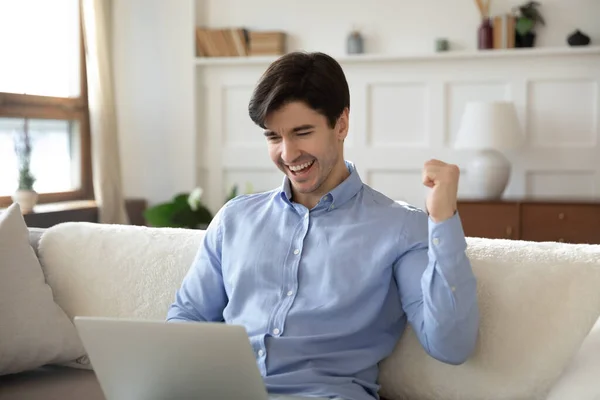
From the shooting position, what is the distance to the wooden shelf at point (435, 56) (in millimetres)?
4695

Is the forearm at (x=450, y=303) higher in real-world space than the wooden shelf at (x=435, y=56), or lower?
lower

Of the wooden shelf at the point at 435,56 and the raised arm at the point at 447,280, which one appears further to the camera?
the wooden shelf at the point at 435,56

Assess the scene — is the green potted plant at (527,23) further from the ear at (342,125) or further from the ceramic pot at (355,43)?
the ear at (342,125)

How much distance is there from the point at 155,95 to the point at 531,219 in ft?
8.23

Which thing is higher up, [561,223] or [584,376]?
[584,376]

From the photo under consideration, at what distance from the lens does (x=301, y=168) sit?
1837 mm

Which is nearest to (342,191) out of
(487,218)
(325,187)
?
(325,187)

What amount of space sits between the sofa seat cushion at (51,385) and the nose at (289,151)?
717 millimetres

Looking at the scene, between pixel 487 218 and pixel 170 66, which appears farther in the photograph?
pixel 170 66

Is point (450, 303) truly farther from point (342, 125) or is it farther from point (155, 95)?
point (155, 95)

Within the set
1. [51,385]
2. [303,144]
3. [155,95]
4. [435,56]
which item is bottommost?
[51,385]

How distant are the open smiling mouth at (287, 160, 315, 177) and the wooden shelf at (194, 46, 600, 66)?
3.21m

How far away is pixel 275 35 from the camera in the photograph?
5.11 metres

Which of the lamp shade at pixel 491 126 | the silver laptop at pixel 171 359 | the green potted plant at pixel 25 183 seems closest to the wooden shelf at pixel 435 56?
the lamp shade at pixel 491 126
